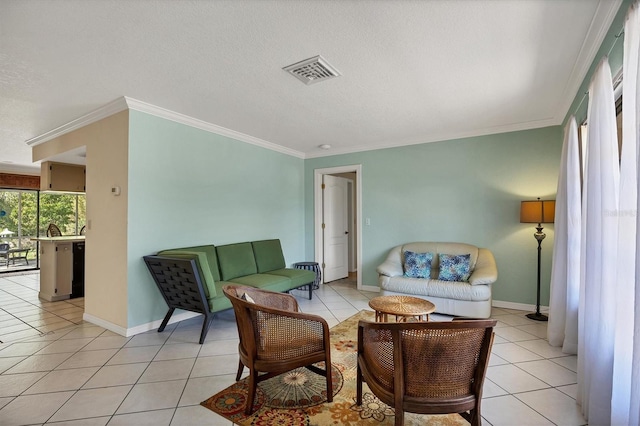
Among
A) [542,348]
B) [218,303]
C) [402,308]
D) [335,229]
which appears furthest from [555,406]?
[335,229]

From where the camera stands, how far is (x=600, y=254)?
1.76m

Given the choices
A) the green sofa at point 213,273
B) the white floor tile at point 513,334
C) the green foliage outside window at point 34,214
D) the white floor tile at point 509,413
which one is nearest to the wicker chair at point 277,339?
the white floor tile at point 509,413

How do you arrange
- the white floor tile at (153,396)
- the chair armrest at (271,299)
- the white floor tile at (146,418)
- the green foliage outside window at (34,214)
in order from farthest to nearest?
the green foliage outside window at (34,214)
the chair armrest at (271,299)
the white floor tile at (153,396)
the white floor tile at (146,418)

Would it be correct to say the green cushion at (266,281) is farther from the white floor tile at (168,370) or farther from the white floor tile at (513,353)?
the white floor tile at (513,353)

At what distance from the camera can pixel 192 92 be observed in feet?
9.73

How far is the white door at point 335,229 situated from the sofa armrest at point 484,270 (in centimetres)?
270

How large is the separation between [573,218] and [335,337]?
2.50 m

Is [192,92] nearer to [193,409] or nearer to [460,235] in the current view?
[193,409]

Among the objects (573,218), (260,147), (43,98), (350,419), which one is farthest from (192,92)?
(573,218)

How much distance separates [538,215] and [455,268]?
1.14m

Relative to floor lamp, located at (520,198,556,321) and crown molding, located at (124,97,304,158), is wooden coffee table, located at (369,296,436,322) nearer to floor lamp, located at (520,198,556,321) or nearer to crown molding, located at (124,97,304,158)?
floor lamp, located at (520,198,556,321)

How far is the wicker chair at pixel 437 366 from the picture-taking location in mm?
1438

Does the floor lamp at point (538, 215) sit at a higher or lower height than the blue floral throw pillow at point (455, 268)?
higher

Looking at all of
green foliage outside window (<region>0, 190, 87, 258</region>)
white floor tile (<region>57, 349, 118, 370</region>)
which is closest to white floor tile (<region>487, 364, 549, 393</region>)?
white floor tile (<region>57, 349, 118, 370</region>)
